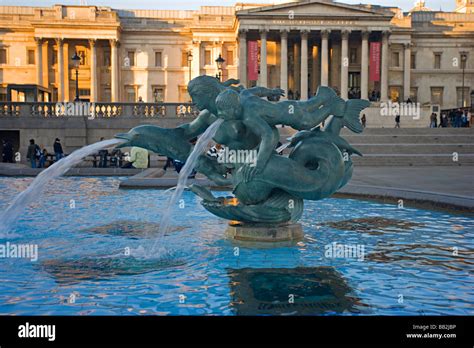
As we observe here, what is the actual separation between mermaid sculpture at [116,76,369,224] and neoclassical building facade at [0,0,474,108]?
51.9 meters

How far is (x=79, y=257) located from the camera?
7730mm

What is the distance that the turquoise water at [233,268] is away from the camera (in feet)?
18.5

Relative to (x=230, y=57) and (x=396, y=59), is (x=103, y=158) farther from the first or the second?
(x=396, y=59)

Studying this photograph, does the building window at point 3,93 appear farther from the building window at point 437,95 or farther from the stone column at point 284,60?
the building window at point 437,95

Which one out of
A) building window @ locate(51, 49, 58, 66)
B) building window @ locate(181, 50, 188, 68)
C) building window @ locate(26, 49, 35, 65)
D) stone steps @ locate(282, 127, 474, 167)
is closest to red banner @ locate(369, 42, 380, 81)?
building window @ locate(181, 50, 188, 68)

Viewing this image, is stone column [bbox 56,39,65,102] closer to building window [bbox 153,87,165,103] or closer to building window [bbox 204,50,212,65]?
building window [bbox 153,87,165,103]

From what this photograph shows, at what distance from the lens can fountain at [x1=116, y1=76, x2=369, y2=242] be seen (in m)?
8.07

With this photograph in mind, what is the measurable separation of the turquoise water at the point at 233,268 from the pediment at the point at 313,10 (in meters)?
49.6

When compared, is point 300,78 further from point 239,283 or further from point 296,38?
point 239,283

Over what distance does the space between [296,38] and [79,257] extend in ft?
193

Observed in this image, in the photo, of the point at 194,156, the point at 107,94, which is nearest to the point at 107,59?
the point at 107,94

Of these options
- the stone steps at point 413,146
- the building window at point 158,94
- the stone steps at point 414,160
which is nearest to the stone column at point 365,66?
the building window at point 158,94
